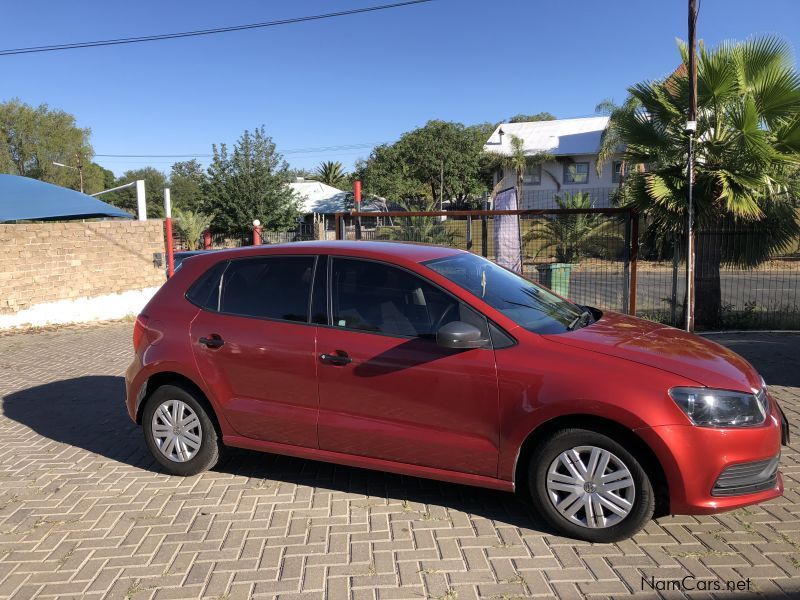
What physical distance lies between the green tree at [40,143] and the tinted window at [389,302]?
50230 mm

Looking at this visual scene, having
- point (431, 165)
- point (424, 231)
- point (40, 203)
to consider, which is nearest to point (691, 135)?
point (424, 231)

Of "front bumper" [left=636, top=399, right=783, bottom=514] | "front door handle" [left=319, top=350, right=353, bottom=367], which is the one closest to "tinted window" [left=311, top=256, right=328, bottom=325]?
"front door handle" [left=319, top=350, right=353, bottom=367]

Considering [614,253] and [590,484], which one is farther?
[614,253]

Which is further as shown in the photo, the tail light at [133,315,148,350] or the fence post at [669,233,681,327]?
the fence post at [669,233,681,327]

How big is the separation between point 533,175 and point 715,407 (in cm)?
3399

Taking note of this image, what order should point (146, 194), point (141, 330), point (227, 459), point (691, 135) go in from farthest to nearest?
1. point (146, 194)
2. point (691, 135)
3. point (227, 459)
4. point (141, 330)

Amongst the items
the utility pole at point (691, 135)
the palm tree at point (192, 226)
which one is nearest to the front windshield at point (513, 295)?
the utility pole at point (691, 135)

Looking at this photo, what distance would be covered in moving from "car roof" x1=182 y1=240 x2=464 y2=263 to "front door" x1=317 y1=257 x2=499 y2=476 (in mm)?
95

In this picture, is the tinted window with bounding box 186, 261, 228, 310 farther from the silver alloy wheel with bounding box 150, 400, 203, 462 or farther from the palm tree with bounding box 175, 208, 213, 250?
the palm tree with bounding box 175, 208, 213, 250

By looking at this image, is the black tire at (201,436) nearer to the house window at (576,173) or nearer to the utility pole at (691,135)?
the utility pole at (691,135)

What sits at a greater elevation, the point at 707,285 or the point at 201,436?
the point at 707,285

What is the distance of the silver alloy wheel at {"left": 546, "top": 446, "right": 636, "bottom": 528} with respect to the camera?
346 centimetres

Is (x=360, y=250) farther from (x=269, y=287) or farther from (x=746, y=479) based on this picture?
(x=746, y=479)

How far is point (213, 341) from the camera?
4.48 metres
